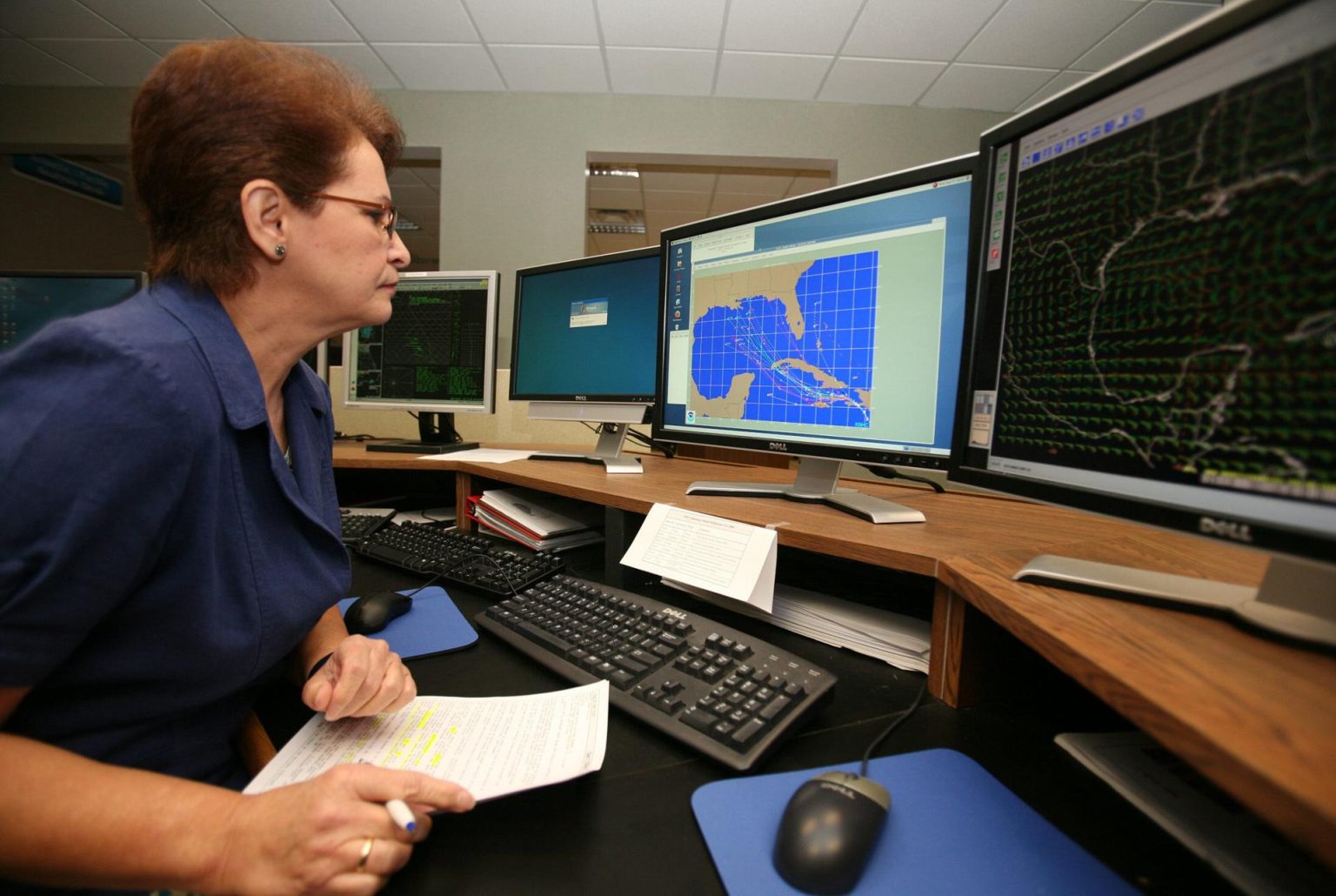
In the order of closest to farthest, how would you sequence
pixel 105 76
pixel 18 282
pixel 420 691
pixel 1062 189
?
pixel 1062 189
pixel 420 691
pixel 18 282
pixel 105 76

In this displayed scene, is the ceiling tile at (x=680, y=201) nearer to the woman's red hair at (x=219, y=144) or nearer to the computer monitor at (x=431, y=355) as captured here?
the computer monitor at (x=431, y=355)

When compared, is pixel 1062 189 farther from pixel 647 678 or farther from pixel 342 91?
pixel 342 91

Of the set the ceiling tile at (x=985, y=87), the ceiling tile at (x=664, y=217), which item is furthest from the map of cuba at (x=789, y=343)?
the ceiling tile at (x=664, y=217)

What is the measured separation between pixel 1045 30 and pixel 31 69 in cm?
514

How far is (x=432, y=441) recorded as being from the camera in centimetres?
171

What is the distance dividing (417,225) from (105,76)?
3.04 m

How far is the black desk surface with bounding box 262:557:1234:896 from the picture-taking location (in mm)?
366

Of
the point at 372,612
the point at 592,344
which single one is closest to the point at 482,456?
the point at 592,344

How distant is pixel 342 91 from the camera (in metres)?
0.67

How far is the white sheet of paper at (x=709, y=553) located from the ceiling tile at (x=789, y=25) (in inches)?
104

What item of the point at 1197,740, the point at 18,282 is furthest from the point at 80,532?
the point at 18,282

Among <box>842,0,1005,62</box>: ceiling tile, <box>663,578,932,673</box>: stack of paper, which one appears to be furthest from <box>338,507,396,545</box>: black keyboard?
<box>842,0,1005,62</box>: ceiling tile

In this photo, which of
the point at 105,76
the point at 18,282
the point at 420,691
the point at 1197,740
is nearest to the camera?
the point at 1197,740

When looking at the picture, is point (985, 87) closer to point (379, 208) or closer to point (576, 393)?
point (576, 393)
